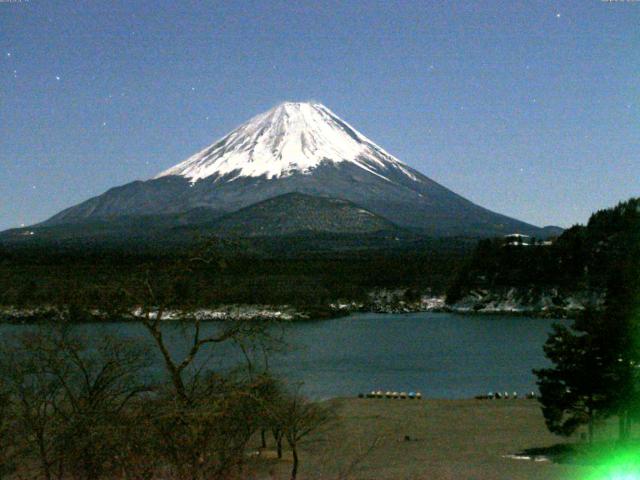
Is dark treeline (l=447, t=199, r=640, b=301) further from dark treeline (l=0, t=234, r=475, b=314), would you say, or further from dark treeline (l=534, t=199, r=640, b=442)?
dark treeline (l=534, t=199, r=640, b=442)

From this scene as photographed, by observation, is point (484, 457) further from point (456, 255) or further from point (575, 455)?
point (456, 255)

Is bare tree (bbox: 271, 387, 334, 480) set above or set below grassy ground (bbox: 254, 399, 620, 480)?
above

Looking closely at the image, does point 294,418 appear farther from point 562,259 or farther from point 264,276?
point 264,276

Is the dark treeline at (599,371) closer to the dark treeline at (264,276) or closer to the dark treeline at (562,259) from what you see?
the dark treeline at (264,276)

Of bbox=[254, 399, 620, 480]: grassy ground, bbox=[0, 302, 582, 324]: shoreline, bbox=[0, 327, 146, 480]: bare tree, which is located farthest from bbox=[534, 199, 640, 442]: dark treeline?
bbox=[0, 302, 582, 324]: shoreline

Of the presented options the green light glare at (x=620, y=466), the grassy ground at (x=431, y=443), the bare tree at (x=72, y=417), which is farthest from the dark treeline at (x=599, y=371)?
the bare tree at (x=72, y=417)

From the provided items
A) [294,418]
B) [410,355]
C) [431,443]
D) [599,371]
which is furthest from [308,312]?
[599,371]

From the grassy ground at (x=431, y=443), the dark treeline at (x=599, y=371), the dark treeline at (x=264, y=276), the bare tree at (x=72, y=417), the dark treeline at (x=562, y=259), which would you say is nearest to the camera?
the bare tree at (x=72, y=417)
